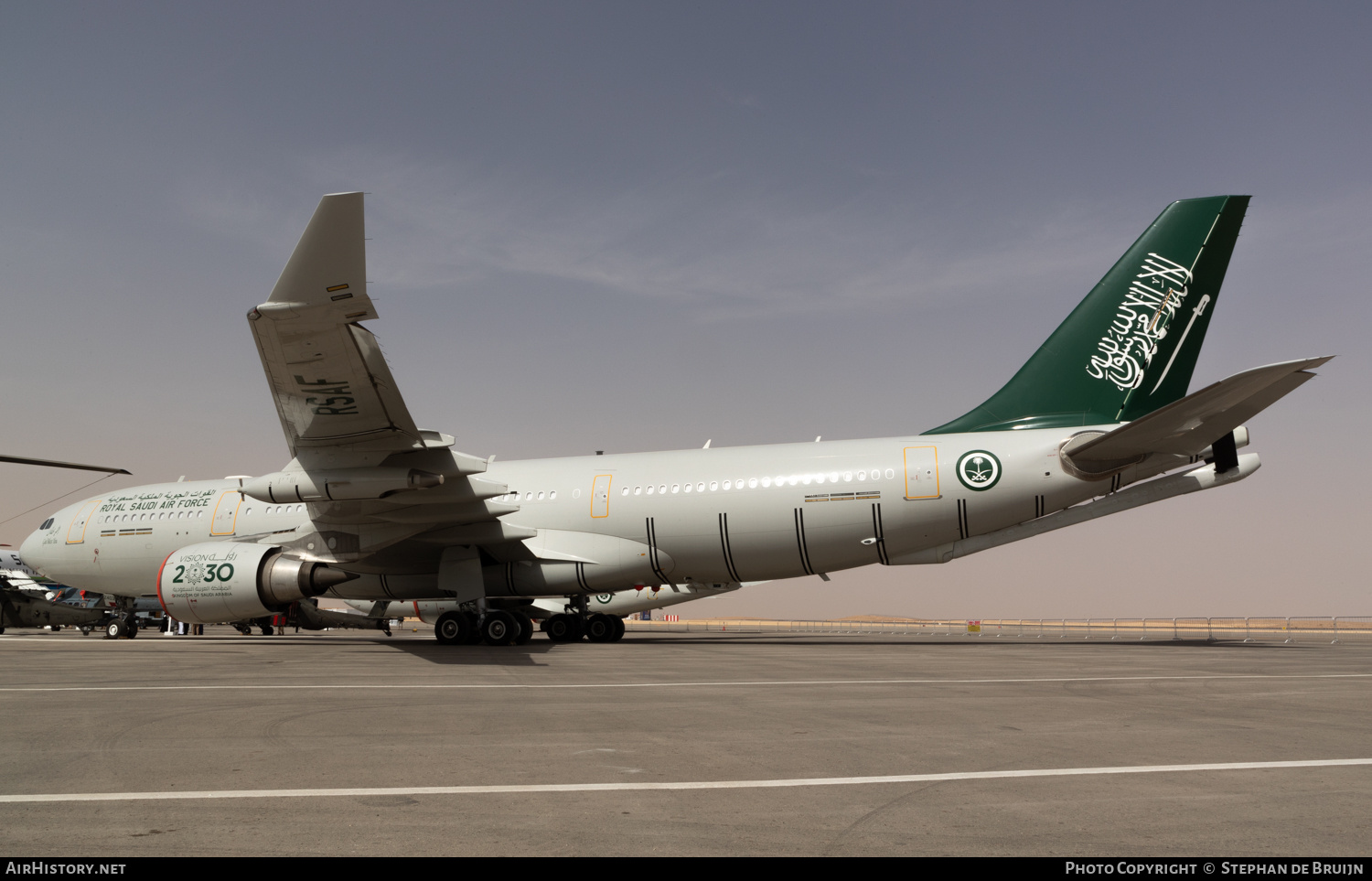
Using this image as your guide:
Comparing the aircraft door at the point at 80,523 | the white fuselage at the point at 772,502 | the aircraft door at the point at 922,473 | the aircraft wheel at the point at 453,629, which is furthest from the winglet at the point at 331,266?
the aircraft door at the point at 80,523

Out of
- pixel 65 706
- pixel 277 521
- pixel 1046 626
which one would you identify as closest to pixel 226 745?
pixel 65 706

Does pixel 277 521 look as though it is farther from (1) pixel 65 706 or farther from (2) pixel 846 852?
(2) pixel 846 852

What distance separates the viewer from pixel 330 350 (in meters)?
12.5

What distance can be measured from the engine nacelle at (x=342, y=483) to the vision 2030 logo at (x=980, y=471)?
32.6 feet

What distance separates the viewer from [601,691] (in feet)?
29.8

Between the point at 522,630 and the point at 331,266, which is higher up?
the point at 331,266

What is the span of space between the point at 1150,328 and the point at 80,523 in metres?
26.3

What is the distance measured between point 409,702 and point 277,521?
1445 cm

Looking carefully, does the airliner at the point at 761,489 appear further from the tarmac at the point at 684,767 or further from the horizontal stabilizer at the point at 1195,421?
the tarmac at the point at 684,767

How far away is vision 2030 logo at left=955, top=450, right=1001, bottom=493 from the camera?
1702cm

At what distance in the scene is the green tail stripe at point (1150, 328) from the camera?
59.0 ft

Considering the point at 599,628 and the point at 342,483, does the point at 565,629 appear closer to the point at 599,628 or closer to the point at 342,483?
the point at 599,628

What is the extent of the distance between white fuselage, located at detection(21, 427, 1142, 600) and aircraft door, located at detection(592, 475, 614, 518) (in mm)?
32

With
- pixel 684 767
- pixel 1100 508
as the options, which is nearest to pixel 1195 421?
pixel 1100 508
